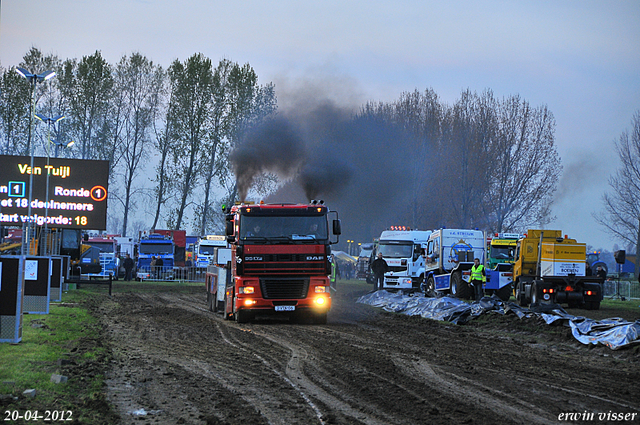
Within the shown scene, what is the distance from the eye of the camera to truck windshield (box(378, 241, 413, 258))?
122 feet

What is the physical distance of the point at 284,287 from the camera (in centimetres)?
1778

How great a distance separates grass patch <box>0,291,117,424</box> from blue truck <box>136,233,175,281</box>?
101 feet

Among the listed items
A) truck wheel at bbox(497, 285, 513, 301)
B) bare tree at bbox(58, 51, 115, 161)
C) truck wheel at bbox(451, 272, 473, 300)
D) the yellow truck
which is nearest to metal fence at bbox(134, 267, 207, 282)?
bare tree at bbox(58, 51, 115, 161)

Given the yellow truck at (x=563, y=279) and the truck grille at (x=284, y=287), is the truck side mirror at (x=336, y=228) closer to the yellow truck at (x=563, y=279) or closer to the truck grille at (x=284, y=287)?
Answer: the truck grille at (x=284, y=287)

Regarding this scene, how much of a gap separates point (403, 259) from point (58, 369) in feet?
92.2

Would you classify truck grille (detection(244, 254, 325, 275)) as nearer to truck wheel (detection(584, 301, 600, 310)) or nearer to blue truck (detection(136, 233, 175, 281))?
truck wheel (detection(584, 301, 600, 310))

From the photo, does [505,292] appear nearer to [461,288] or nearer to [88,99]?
[461,288]

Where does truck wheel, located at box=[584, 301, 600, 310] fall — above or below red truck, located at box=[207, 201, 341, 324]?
below

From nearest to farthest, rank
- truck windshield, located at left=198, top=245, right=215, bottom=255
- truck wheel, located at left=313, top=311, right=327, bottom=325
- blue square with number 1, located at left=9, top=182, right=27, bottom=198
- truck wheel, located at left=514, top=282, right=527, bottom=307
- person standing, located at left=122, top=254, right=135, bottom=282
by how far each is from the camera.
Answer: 1. truck wheel, located at left=313, top=311, right=327, bottom=325
2. truck wheel, located at left=514, top=282, right=527, bottom=307
3. blue square with number 1, located at left=9, top=182, right=27, bottom=198
4. person standing, located at left=122, top=254, right=135, bottom=282
5. truck windshield, located at left=198, top=245, right=215, bottom=255

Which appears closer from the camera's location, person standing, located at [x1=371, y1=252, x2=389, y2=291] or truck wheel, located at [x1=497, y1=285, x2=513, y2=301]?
truck wheel, located at [x1=497, y1=285, x2=513, y2=301]

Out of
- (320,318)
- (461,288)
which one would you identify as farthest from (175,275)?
(320,318)

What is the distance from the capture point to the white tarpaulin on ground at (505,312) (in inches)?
534

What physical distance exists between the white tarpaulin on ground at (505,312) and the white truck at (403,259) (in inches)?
253

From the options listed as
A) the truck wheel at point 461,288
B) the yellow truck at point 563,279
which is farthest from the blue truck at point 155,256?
the yellow truck at point 563,279
